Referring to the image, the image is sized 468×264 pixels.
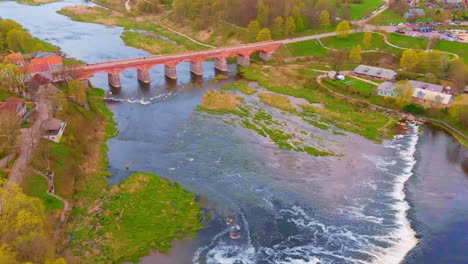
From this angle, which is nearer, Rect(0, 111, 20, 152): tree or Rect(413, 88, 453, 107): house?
Rect(0, 111, 20, 152): tree

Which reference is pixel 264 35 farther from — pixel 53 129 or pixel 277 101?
pixel 53 129

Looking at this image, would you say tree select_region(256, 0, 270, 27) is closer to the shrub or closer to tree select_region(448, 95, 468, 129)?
the shrub

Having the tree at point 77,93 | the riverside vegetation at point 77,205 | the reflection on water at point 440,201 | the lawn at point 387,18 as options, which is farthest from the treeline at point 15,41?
the lawn at point 387,18

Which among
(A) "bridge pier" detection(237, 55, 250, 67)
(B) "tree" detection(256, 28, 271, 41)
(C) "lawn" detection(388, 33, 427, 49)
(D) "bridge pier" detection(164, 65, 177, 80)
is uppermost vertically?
(C) "lawn" detection(388, 33, 427, 49)

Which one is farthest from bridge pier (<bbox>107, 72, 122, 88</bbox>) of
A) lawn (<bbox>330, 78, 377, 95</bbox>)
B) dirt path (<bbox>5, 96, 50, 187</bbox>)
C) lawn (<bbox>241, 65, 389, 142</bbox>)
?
lawn (<bbox>330, 78, 377, 95</bbox>)

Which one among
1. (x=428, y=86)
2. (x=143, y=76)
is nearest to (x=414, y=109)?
(x=428, y=86)

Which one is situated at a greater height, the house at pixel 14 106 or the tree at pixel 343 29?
the tree at pixel 343 29

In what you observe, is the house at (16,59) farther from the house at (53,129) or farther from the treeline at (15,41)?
the house at (53,129)
